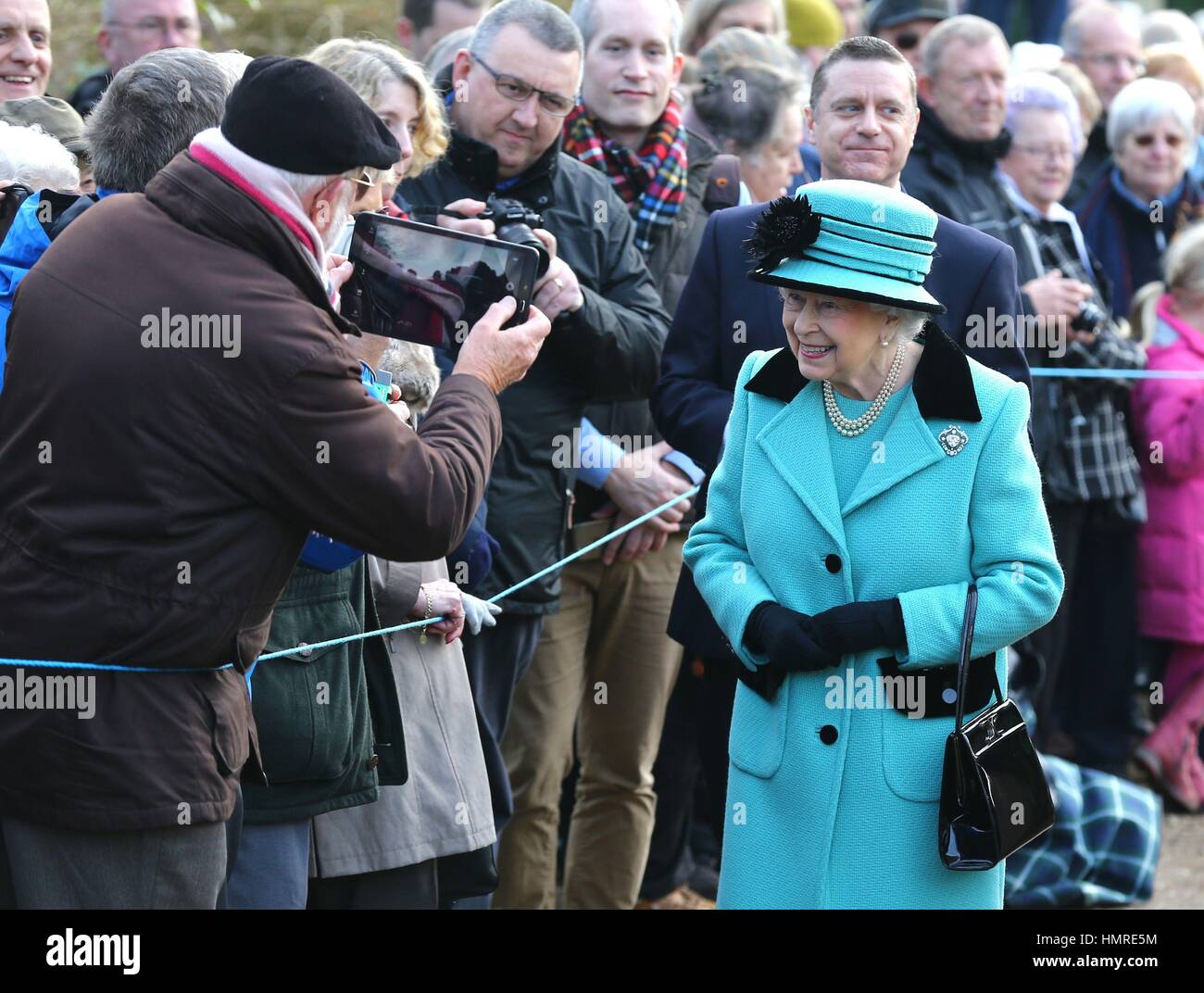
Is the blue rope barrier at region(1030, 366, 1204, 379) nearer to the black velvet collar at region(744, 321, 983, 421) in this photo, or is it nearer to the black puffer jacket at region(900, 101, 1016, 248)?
the black puffer jacket at region(900, 101, 1016, 248)

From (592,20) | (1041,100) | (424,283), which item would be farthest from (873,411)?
(1041,100)

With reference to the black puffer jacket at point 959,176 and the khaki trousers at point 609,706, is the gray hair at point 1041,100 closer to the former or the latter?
the black puffer jacket at point 959,176

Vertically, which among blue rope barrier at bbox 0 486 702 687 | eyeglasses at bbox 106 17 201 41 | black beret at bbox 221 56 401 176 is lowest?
blue rope barrier at bbox 0 486 702 687

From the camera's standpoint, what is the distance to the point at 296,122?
2.94 metres

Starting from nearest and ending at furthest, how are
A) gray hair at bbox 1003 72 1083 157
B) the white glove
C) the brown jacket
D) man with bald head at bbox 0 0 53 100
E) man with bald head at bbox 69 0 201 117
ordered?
the brown jacket
the white glove
man with bald head at bbox 0 0 53 100
man with bald head at bbox 69 0 201 117
gray hair at bbox 1003 72 1083 157

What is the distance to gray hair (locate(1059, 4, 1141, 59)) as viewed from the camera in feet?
29.8

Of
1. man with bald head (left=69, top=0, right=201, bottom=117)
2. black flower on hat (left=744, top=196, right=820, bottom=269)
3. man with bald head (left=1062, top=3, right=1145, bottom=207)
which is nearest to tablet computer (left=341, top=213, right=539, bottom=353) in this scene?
black flower on hat (left=744, top=196, right=820, bottom=269)

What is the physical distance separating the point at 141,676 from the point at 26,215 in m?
1.04

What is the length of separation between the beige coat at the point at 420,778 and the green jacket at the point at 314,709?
0.18 meters

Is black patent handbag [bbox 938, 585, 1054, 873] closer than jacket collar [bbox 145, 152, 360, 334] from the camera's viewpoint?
No

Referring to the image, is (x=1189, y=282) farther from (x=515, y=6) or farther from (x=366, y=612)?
(x=366, y=612)

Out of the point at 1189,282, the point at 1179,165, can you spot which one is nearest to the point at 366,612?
the point at 1189,282

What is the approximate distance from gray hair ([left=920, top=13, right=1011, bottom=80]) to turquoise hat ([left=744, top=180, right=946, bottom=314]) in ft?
10.6
